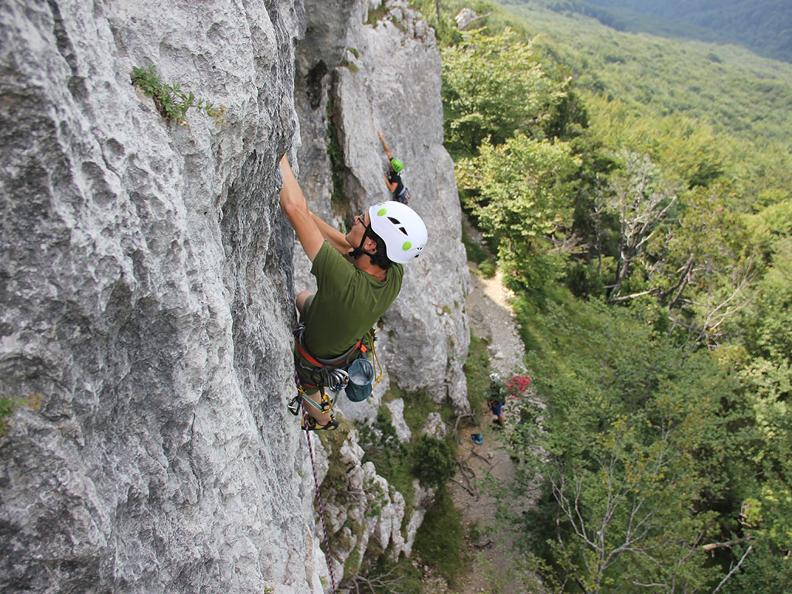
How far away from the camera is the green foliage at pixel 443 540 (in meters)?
13.9

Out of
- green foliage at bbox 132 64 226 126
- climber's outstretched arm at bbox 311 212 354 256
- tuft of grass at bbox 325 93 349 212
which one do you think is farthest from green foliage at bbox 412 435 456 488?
green foliage at bbox 132 64 226 126

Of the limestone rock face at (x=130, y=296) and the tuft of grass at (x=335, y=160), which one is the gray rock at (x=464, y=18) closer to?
the tuft of grass at (x=335, y=160)

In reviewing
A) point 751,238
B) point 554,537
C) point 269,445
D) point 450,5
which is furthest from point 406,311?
point 450,5

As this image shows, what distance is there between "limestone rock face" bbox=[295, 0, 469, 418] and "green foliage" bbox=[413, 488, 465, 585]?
10.7ft

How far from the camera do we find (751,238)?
93.4 feet

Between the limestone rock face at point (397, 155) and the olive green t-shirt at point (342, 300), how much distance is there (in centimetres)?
502

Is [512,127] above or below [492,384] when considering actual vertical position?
above

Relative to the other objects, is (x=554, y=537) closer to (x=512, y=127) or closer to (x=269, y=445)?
(x=269, y=445)

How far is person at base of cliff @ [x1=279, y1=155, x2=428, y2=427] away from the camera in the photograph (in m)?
4.75

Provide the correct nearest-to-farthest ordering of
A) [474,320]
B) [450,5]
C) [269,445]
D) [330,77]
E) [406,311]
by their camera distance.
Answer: [269,445]
[330,77]
[406,311]
[474,320]
[450,5]

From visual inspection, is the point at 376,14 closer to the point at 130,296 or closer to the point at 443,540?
the point at 443,540

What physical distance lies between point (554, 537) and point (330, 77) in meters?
13.7

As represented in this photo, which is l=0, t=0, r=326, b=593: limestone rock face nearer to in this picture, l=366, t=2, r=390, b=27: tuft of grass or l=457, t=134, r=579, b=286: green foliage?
l=366, t=2, r=390, b=27: tuft of grass

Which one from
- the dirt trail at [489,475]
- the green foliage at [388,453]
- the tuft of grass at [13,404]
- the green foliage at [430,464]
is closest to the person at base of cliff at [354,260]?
the tuft of grass at [13,404]
